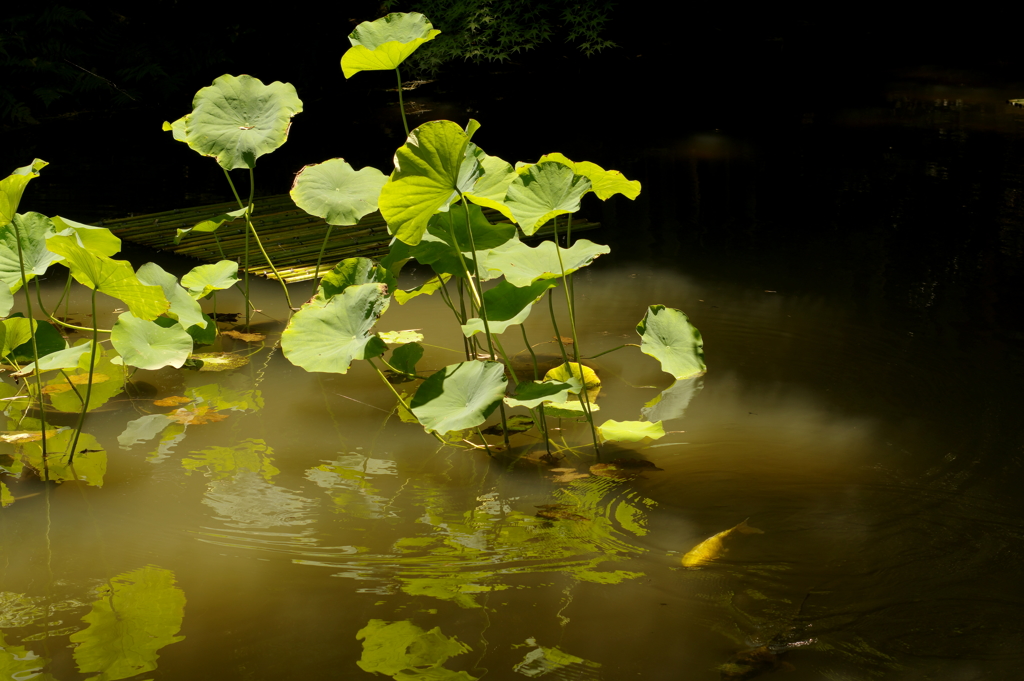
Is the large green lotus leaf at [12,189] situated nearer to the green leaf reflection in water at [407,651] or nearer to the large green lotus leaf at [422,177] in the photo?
the large green lotus leaf at [422,177]

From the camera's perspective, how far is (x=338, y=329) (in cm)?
165

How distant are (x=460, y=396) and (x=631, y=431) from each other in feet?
1.16

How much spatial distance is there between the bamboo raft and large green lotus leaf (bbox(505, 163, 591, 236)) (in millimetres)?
1372

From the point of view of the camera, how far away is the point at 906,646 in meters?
1.16

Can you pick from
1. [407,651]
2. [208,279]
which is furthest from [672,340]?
[208,279]

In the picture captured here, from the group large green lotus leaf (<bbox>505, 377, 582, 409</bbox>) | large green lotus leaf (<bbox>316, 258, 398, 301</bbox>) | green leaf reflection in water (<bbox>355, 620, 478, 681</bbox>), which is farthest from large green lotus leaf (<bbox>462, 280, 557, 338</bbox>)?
green leaf reflection in water (<bbox>355, 620, 478, 681</bbox>)

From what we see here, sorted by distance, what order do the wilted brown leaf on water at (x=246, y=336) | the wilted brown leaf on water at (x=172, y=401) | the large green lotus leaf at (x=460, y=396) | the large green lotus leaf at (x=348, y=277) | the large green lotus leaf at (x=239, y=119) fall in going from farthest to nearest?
the wilted brown leaf on water at (x=246, y=336)
the large green lotus leaf at (x=239, y=119)
the wilted brown leaf on water at (x=172, y=401)
the large green lotus leaf at (x=348, y=277)
the large green lotus leaf at (x=460, y=396)

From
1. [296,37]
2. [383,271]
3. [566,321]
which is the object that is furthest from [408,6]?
[383,271]

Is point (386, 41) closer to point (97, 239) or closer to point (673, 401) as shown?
point (97, 239)

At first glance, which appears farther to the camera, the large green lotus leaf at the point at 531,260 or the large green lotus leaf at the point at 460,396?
the large green lotus leaf at the point at 531,260

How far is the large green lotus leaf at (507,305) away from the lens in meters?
1.65

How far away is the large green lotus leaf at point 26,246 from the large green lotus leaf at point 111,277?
21 cm

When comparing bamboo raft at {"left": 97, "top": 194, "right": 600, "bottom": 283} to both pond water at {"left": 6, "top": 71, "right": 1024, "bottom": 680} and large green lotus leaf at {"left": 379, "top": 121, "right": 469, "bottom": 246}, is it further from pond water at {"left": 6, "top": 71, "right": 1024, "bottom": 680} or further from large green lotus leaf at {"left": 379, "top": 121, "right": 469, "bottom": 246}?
large green lotus leaf at {"left": 379, "top": 121, "right": 469, "bottom": 246}

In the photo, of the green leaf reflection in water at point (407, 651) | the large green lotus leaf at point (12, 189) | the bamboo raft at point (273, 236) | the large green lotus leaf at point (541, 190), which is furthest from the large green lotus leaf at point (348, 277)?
the bamboo raft at point (273, 236)
